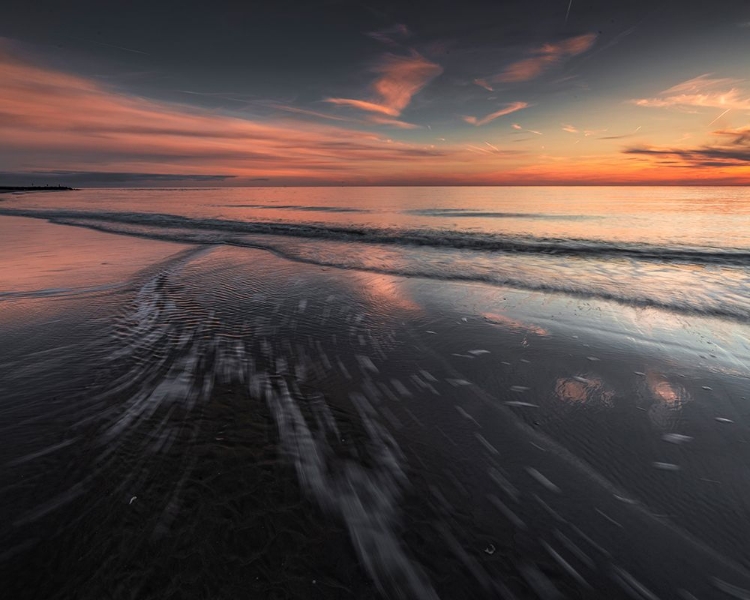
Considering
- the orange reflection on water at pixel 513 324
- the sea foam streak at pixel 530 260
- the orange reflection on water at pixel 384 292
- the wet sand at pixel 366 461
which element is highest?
the sea foam streak at pixel 530 260

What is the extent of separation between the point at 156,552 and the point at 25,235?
2530 cm

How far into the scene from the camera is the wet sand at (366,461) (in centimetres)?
254

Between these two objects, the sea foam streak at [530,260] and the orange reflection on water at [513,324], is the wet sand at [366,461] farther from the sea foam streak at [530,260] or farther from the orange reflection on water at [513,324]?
the sea foam streak at [530,260]

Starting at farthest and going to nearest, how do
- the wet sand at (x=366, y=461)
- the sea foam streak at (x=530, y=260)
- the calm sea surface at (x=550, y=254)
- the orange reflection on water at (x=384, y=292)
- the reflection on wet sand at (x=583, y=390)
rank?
the calm sea surface at (x=550, y=254) < the sea foam streak at (x=530, y=260) < the orange reflection on water at (x=384, y=292) < the reflection on wet sand at (x=583, y=390) < the wet sand at (x=366, y=461)

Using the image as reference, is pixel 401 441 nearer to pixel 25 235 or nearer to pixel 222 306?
pixel 222 306

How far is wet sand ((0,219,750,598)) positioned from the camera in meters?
2.54

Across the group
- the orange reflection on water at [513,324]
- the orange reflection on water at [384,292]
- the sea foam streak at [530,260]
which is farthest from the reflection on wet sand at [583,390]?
the sea foam streak at [530,260]

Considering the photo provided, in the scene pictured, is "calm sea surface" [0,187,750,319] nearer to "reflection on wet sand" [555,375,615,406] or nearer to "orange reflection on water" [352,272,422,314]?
"orange reflection on water" [352,272,422,314]

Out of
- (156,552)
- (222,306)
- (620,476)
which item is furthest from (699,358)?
(222,306)

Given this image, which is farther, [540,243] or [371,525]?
[540,243]

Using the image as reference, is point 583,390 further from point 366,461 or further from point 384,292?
point 384,292

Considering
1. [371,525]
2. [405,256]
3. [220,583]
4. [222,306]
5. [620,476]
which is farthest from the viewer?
[405,256]

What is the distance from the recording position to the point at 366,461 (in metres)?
3.60

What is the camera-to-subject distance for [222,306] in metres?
8.45
